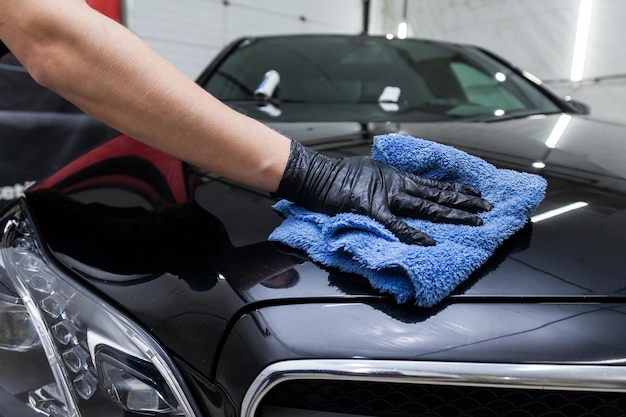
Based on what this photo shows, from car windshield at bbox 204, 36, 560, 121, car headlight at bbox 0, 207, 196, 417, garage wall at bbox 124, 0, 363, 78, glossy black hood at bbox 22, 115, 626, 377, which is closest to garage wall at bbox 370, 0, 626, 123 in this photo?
garage wall at bbox 124, 0, 363, 78

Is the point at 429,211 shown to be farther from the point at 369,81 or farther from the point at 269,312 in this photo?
the point at 369,81

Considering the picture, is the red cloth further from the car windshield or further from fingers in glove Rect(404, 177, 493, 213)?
fingers in glove Rect(404, 177, 493, 213)

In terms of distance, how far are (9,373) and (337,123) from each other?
90 centimetres

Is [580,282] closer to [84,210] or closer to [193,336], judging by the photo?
[193,336]

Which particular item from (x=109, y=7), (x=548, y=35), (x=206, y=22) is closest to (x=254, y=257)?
(x=109, y=7)

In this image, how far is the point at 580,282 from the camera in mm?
598

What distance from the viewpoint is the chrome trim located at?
1.73ft

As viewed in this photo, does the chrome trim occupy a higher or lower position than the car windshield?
lower

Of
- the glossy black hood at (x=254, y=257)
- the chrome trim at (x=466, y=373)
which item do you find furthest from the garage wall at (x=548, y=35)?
the chrome trim at (x=466, y=373)

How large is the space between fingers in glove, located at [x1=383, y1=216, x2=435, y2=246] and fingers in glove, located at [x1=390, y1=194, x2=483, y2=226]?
46mm

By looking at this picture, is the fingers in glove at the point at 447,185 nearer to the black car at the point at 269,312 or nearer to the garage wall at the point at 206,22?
the black car at the point at 269,312

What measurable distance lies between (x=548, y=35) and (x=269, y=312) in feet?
18.5

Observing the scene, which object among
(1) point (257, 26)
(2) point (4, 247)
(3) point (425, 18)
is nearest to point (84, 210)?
(2) point (4, 247)

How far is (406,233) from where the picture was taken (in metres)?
0.70
